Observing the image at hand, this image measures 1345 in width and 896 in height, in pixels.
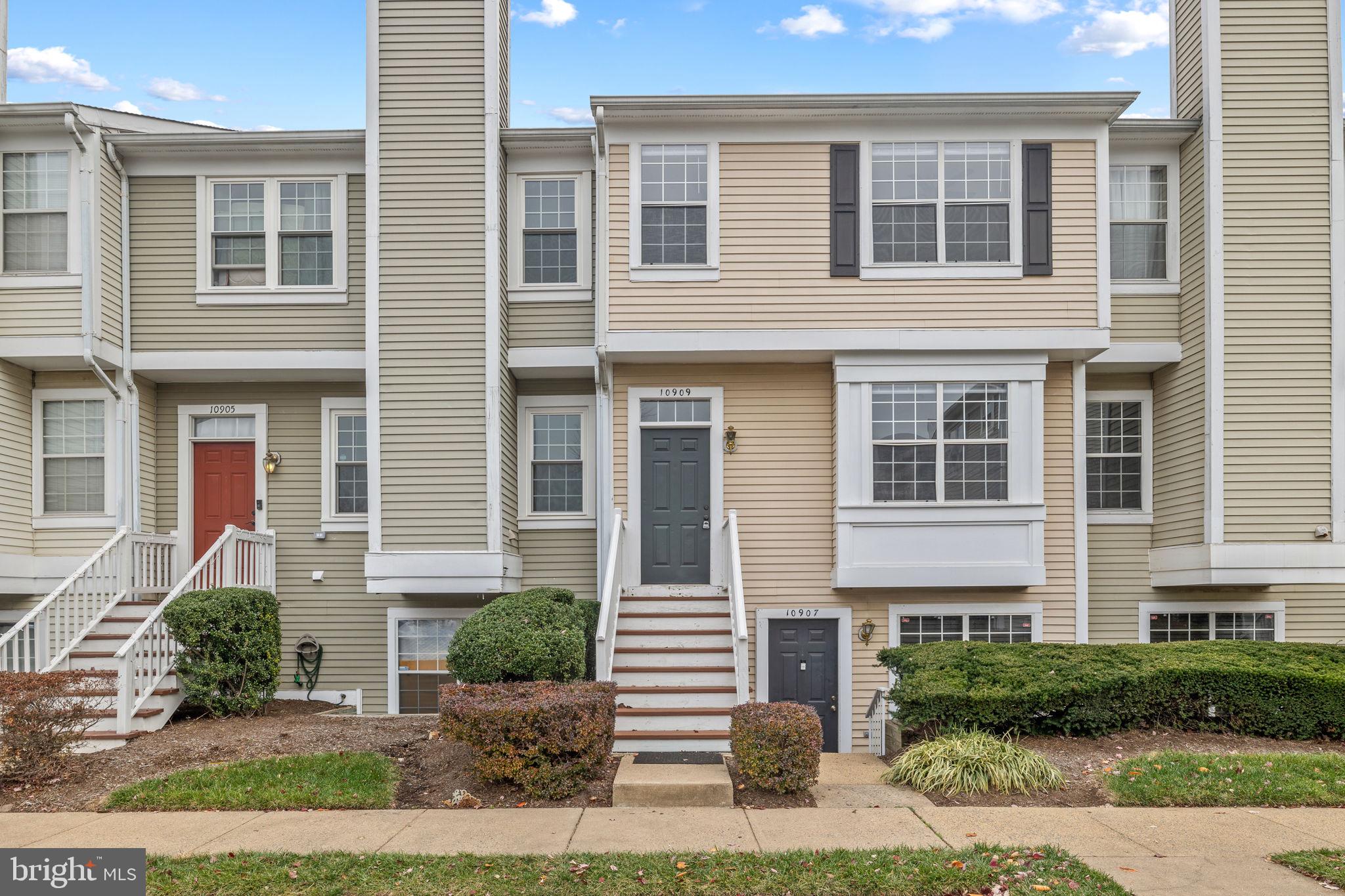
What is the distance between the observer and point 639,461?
12477mm

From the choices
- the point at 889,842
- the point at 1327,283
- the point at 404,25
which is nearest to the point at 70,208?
the point at 404,25

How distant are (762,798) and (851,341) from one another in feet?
19.5

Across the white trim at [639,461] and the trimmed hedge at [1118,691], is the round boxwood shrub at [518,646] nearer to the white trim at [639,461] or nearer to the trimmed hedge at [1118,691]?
the white trim at [639,461]

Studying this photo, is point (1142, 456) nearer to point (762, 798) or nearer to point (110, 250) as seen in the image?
point (762, 798)

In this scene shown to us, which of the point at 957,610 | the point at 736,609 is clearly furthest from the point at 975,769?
the point at 957,610

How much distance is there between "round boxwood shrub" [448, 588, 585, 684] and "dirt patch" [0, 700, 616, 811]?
30.2 inches

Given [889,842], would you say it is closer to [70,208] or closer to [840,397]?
[840,397]

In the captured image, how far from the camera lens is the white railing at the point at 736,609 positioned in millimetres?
9781

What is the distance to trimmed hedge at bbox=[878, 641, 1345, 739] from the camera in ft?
29.5

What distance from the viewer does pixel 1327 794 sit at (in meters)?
7.68

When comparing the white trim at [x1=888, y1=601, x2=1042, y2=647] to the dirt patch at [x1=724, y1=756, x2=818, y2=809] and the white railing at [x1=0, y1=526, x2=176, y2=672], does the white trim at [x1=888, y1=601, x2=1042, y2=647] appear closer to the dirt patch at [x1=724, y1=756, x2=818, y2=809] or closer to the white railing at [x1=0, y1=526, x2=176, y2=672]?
the dirt patch at [x1=724, y1=756, x2=818, y2=809]

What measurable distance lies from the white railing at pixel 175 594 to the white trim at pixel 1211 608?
1133 cm

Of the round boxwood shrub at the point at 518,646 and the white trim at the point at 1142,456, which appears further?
the white trim at the point at 1142,456

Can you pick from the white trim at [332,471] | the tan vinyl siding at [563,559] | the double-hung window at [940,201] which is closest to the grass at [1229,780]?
the double-hung window at [940,201]
